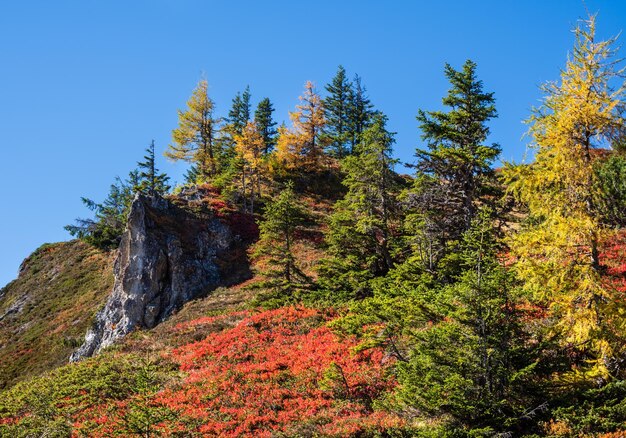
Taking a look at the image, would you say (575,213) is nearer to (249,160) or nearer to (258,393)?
(258,393)

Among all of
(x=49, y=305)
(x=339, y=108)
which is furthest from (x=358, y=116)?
(x=49, y=305)

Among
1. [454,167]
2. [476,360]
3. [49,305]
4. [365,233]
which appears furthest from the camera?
[49,305]

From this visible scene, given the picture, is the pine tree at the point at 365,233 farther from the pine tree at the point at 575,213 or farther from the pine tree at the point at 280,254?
the pine tree at the point at 575,213

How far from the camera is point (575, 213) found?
12.0 m

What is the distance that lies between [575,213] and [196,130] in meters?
50.2

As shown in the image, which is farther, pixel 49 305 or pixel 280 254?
pixel 49 305

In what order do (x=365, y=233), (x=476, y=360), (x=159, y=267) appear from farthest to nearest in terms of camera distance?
(x=159, y=267)
(x=365, y=233)
(x=476, y=360)

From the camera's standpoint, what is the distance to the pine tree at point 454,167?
2314 cm

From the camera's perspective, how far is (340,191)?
2219 inches

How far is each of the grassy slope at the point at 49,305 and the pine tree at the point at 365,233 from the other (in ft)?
79.7

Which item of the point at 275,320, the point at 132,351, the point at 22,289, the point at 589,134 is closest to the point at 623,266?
the point at 589,134

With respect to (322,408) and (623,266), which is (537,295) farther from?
(623,266)

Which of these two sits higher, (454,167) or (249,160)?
(249,160)

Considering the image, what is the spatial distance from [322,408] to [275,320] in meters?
10.4
